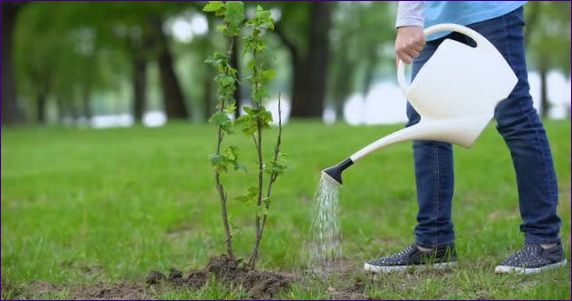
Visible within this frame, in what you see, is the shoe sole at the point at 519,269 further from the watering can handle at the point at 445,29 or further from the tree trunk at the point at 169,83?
the tree trunk at the point at 169,83

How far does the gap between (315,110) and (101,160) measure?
1032 cm

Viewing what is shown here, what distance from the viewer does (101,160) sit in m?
8.02

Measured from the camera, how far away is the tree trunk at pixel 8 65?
15.3 m

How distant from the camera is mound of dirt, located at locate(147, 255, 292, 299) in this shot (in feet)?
7.98

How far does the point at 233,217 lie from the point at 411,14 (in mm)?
1828

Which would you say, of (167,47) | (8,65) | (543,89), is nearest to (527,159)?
(8,65)

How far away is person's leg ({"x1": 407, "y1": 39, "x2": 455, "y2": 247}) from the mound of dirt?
62 centimetres

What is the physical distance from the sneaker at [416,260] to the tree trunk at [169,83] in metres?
18.0

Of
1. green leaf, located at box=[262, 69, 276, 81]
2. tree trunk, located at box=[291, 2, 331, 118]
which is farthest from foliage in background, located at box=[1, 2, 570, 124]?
green leaf, located at box=[262, 69, 276, 81]

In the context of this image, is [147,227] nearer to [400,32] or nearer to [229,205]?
[229,205]

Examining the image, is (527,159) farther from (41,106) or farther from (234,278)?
(41,106)

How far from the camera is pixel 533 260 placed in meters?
2.62

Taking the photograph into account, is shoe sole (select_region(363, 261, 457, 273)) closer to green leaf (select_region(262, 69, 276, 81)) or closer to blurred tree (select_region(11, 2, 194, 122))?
green leaf (select_region(262, 69, 276, 81))

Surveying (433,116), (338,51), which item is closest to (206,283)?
(433,116)
